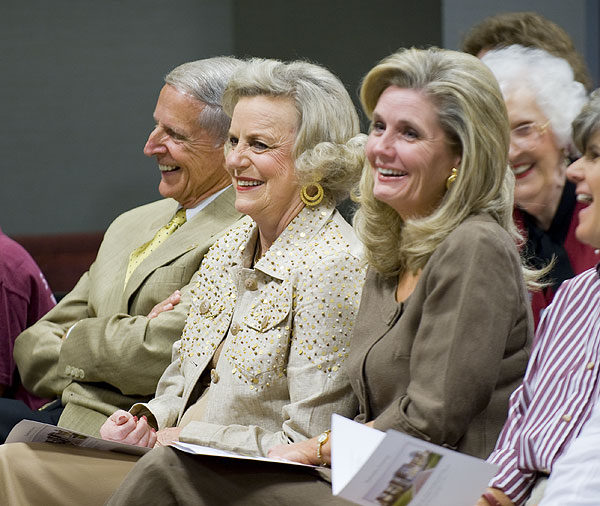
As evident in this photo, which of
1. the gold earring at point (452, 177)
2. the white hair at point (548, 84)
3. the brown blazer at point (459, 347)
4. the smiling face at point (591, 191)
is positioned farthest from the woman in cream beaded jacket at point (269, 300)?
the smiling face at point (591, 191)

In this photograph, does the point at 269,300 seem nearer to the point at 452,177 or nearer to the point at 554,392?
the point at 452,177

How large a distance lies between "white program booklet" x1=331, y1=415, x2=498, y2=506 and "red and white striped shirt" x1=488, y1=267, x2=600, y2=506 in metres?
0.26

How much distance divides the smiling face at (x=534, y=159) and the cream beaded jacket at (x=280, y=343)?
56cm

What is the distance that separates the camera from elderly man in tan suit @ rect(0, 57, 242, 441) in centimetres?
318

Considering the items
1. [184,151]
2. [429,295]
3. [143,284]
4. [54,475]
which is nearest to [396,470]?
[429,295]

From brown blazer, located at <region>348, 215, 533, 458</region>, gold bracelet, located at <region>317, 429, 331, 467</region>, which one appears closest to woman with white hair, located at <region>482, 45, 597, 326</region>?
brown blazer, located at <region>348, 215, 533, 458</region>

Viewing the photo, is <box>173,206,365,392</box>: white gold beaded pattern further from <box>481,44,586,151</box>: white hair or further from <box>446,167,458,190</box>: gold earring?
<box>481,44,586,151</box>: white hair

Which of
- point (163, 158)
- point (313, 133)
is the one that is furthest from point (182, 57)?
point (313, 133)

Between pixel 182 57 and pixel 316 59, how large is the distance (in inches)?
29.3

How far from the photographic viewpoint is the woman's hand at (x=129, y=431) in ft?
9.04

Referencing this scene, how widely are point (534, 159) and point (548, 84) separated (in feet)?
0.74

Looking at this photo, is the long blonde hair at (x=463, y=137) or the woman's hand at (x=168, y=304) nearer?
the long blonde hair at (x=463, y=137)

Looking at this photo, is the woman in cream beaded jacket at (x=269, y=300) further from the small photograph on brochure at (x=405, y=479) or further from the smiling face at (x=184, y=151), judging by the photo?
the small photograph on brochure at (x=405, y=479)

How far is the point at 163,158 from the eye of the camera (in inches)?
137
